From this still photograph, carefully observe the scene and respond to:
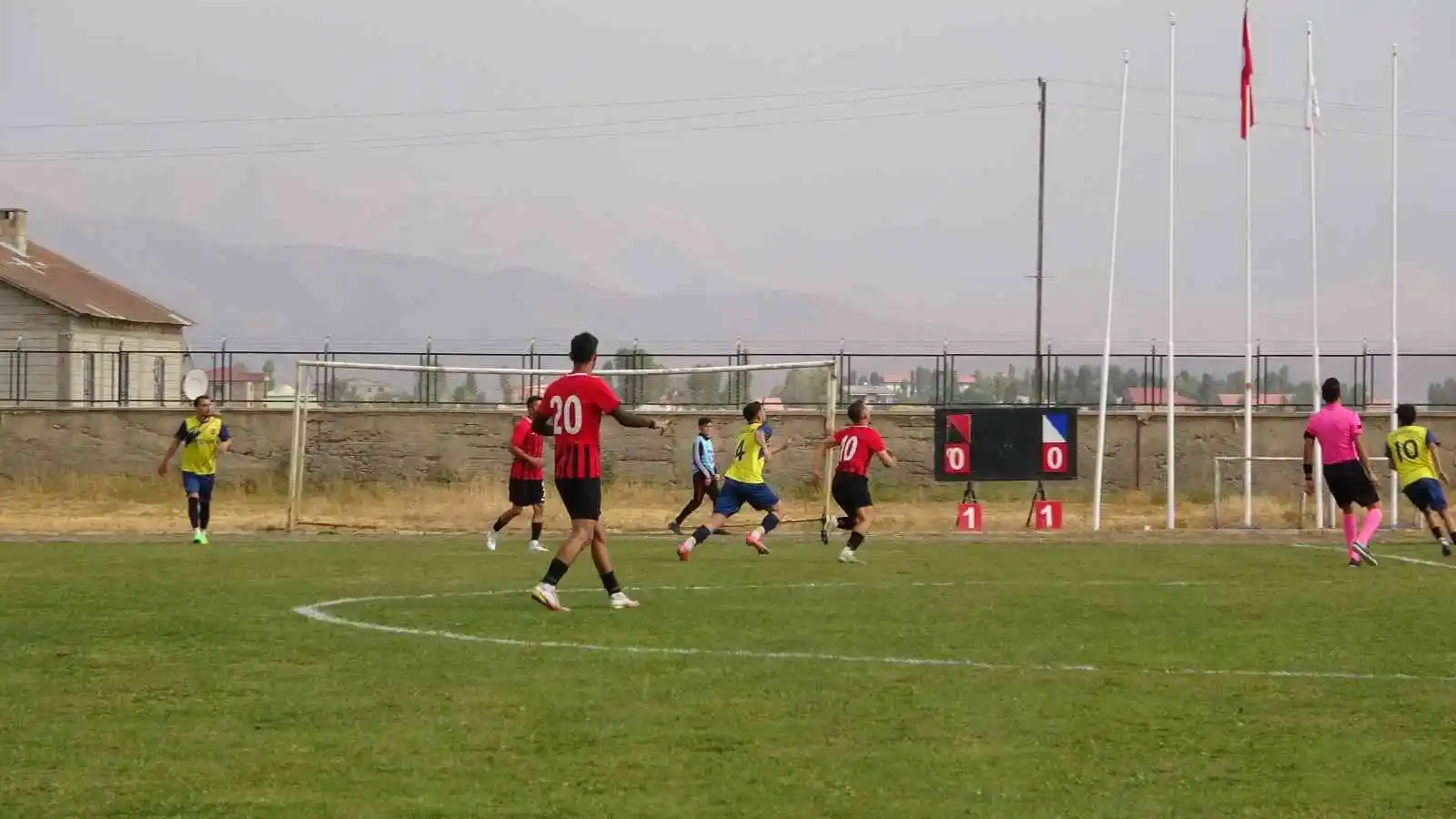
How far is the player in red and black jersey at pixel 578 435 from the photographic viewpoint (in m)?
13.8

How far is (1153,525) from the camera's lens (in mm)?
31688

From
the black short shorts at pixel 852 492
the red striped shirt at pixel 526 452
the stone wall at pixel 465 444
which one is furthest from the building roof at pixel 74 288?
the black short shorts at pixel 852 492

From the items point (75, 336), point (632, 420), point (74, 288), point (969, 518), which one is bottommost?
point (969, 518)

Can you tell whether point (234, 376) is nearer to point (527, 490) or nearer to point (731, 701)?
point (527, 490)

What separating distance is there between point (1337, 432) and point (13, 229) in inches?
1919

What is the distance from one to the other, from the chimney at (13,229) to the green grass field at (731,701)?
148 feet

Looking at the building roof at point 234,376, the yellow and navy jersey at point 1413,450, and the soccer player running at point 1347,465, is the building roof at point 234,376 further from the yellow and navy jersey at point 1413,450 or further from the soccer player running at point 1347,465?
the soccer player running at point 1347,465

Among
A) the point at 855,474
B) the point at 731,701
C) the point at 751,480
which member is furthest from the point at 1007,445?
the point at 731,701

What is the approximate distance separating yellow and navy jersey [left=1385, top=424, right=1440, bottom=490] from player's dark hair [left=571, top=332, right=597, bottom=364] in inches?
466

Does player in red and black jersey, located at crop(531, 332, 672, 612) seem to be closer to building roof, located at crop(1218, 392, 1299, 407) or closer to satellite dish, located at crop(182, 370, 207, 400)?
satellite dish, located at crop(182, 370, 207, 400)

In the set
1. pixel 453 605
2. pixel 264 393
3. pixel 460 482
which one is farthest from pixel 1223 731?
pixel 264 393

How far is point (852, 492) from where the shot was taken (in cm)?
2095

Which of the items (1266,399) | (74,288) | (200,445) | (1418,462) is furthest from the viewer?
(74,288)

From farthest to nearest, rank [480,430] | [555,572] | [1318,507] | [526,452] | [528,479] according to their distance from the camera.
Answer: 1. [480,430]
2. [1318,507]
3. [526,452]
4. [528,479]
5. [555,572]
